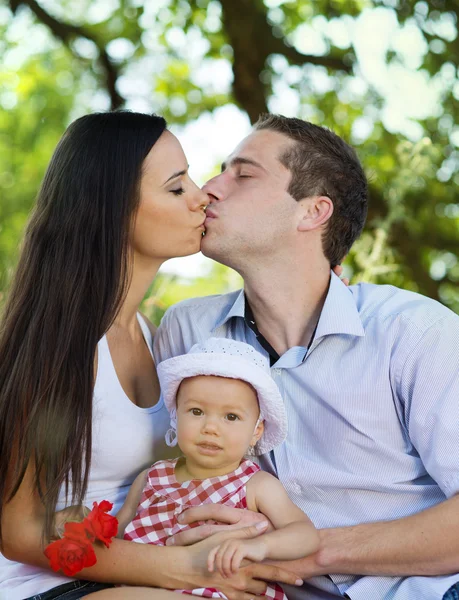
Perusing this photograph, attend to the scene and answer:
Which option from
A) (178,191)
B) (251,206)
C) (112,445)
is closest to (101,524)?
(112,445)

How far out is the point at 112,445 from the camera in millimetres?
2768

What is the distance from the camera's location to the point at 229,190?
3346 millimetres

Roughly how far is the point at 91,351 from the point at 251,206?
901 mm

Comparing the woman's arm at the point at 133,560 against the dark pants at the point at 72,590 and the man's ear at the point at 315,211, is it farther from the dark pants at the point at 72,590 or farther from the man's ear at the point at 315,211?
the man's ear at the point at 315,211

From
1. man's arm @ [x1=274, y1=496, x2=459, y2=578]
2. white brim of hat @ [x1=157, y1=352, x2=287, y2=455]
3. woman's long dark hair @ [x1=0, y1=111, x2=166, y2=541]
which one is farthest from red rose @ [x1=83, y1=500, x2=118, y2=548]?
man's arm @ [x1=274, y1=496, x2=459, y2=578]

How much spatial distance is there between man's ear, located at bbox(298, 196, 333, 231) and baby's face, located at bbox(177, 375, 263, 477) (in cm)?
93

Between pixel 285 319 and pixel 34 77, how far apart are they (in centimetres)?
643

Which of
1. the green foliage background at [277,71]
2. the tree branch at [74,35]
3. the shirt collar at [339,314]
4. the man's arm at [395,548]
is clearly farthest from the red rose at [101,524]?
the tree branch at [74,35]

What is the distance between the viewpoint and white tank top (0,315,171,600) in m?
2.74

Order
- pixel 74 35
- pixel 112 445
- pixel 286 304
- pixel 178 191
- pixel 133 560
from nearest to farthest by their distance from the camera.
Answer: pixel 133 560 < pixel 112 445 < pixel 178 191 < pixel 286 304 < pixel 74 35

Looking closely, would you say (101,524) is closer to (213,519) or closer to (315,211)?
(213,519)

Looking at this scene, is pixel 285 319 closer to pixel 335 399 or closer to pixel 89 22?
pixel 335 399

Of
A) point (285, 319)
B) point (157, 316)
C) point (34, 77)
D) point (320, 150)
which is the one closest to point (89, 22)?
point (34, 77)

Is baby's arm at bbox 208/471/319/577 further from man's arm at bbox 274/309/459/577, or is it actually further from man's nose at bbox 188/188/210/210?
man's nose at bbox 188/188/210/210
